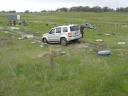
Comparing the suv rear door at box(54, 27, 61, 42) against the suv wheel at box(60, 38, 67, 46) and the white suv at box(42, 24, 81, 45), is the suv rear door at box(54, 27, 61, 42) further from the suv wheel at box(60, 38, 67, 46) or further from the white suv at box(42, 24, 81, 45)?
the suv wheel at box(60, 38, 67, 46)

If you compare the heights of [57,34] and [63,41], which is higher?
[57,34]

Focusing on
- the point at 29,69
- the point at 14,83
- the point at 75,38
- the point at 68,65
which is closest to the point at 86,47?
the point at 75,38

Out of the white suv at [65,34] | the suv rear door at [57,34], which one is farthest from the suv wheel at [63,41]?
the suv rear door at [57,34]

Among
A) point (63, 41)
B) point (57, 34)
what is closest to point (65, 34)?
point (63, 41)

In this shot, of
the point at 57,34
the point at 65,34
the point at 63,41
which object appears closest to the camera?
the point at 65,34

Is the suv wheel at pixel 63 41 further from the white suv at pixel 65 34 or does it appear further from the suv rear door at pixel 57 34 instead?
the suv rear door at pixel 57 34

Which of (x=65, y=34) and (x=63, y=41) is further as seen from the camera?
(x=63, y=41)

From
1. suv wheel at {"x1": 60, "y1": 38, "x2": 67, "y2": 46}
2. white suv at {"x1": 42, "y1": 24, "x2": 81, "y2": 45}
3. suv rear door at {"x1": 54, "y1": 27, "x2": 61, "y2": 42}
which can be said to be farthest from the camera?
suv rear door at {"x1": 54, "y1": 27, "x2": 61, "y2": 42}

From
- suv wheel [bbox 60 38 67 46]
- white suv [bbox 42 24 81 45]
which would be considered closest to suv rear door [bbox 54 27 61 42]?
white suv [bbox 42 24 81 45]

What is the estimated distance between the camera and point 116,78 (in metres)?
13.2

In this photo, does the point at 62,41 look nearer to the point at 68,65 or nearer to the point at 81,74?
the point at 68,65

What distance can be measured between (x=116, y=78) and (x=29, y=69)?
4862mm

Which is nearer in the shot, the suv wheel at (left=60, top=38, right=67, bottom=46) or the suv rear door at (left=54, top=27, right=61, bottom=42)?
the suv wheel at (left=60, top=38, right=67, bottom=46)

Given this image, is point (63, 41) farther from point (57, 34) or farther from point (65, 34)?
point (57, 34)
